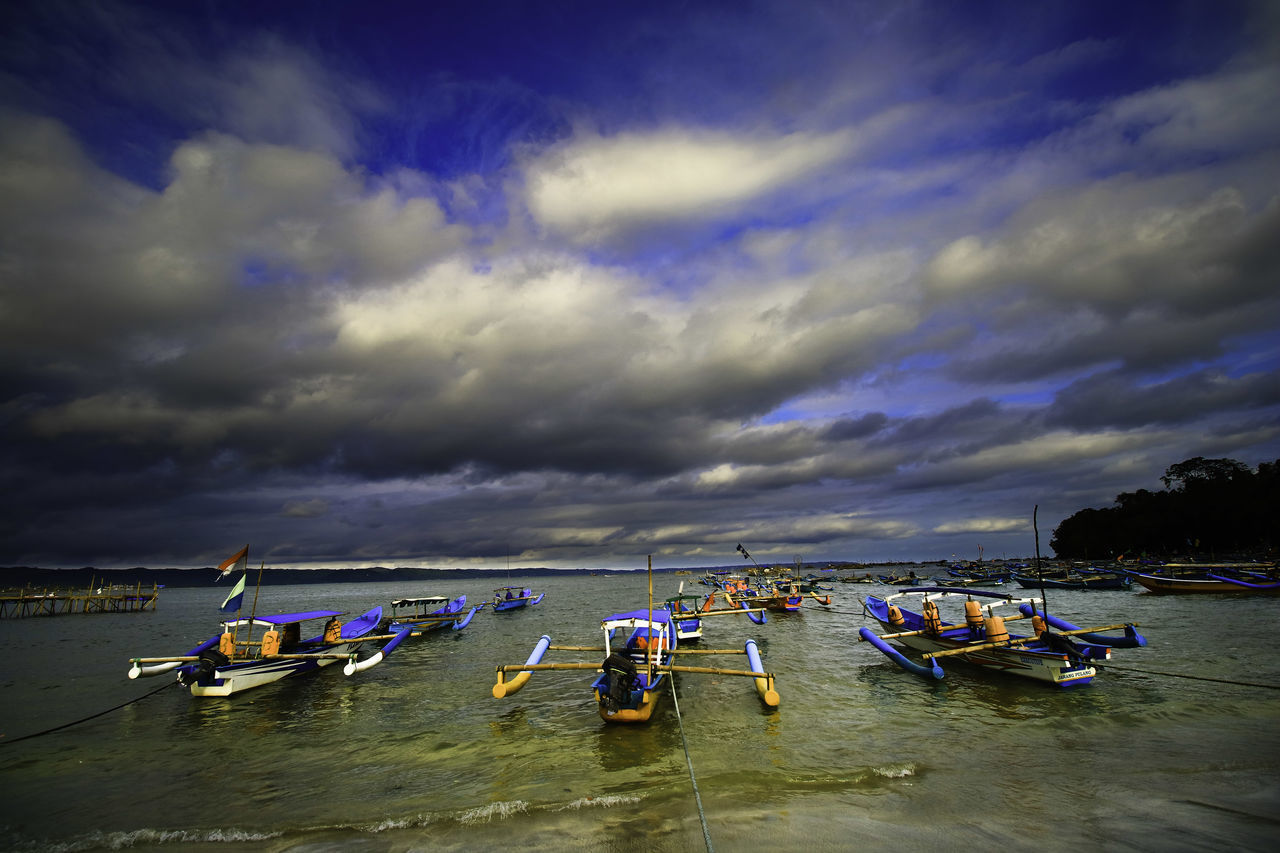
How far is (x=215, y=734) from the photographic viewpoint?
16.1 m

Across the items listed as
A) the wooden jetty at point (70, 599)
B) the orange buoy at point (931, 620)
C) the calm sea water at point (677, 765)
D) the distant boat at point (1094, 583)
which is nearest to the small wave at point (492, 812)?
the calm sea water at point (677, 765)

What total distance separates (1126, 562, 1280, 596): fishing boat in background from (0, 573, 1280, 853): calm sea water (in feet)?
116

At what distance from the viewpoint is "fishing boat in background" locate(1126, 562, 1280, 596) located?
4634 cm

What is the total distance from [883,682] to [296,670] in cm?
2286

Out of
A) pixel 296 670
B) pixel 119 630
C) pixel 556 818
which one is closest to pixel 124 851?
pixel 556 818

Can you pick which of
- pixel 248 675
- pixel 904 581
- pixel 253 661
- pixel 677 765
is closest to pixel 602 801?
pixel 677 765

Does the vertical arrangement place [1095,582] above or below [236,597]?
below

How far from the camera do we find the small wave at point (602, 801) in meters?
9.76

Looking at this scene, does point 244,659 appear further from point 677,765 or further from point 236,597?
point 677,765

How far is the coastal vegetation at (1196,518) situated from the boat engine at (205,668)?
10358 cm

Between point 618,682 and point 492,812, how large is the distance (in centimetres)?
490

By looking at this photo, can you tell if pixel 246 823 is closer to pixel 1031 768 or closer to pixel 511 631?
pixel 1031 768

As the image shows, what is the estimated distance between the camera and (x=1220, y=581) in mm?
47406

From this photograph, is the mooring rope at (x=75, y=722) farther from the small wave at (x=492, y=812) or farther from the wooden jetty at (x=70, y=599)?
the wooden jetty at (x=70, y=599)
